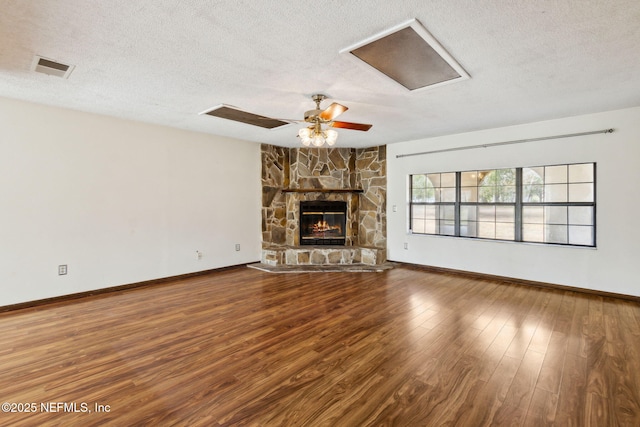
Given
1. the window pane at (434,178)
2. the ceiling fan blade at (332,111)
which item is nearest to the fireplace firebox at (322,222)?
the window pane at (434,178)

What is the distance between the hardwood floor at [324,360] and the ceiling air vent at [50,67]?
247cm

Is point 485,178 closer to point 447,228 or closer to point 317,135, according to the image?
point 447,228

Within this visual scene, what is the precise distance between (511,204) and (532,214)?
32cm

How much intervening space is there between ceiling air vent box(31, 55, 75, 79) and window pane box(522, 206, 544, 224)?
600 centimetres

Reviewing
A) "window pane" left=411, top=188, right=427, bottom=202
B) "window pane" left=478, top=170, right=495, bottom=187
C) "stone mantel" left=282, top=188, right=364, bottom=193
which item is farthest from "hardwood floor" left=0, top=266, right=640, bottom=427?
"stone mantel" left=282, top=188, right=364, bottom=193

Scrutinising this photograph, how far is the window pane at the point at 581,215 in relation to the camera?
4.19 meters

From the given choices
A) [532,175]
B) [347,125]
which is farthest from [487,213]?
[347,125]

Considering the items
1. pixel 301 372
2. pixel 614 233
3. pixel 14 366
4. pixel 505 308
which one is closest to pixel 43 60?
pixel 14 366

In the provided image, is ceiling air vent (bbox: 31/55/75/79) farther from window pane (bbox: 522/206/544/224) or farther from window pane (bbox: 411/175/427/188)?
window pane (bbox: 522/206/544/224)

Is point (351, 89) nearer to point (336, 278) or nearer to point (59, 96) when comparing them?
point (336, 278)

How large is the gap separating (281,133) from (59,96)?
2.87 m

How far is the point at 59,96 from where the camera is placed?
3.38 meters

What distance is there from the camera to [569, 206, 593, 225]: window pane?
419 cm

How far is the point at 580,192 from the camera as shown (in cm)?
425
